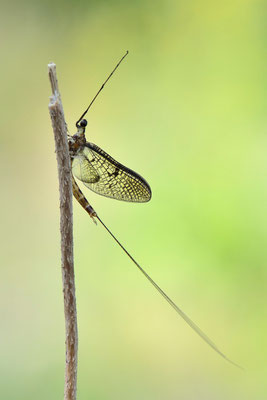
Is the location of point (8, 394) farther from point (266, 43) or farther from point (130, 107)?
point (266, 43)

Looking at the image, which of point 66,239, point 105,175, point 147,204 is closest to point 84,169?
point 105,175

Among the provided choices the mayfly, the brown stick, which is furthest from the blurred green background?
the brown stick

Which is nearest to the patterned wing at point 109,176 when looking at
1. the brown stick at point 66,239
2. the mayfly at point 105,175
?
the mayfly at point 105,175

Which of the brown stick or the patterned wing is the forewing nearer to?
the patterned wing

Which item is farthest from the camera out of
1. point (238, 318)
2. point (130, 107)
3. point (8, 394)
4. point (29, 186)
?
point (130, 107)

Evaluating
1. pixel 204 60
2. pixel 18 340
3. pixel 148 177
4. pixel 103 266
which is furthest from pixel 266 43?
pixel 18 340

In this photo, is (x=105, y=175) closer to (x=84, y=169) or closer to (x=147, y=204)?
(x=84, y=169)

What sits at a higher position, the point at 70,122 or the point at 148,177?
the point at 70,122
